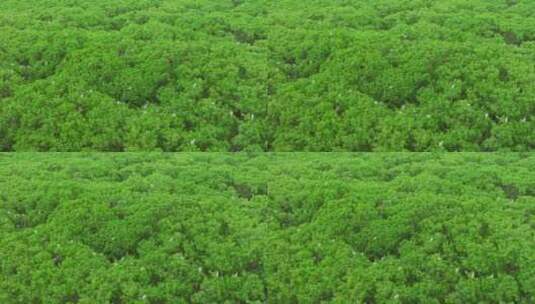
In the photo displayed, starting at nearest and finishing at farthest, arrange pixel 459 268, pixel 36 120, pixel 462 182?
pixel 459 268, pixel 462 182, pixel 36 120

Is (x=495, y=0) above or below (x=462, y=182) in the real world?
above

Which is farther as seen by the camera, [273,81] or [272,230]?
[273,81]

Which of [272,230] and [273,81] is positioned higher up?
[273,81]

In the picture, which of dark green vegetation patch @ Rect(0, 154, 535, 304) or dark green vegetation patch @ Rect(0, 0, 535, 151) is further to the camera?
dark green vegetation patch @ Rect(0, 0, 535, 151)

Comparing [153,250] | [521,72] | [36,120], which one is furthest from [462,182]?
[36,120]

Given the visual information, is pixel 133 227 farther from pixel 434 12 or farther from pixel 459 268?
Result: pixel 434 12
